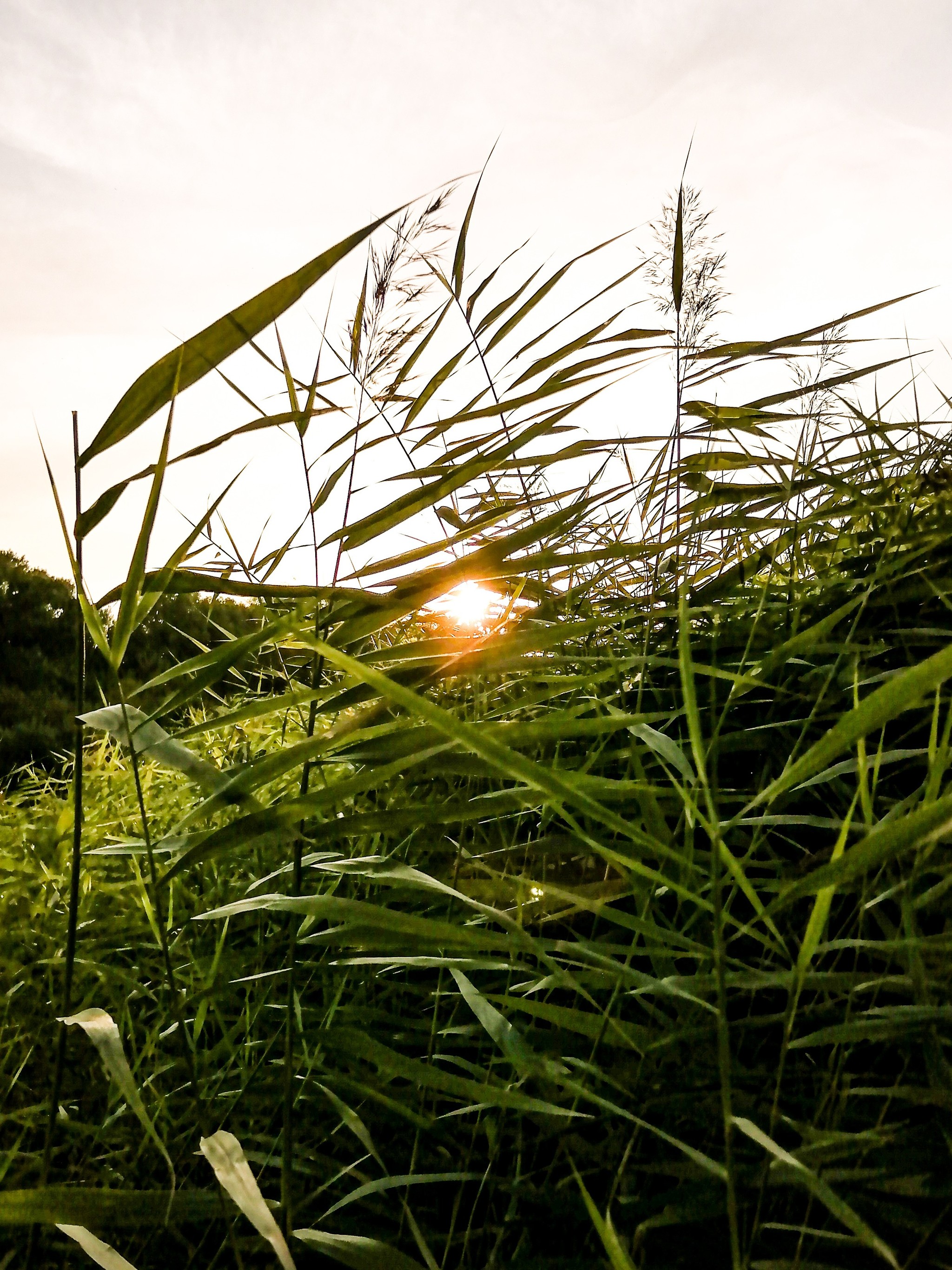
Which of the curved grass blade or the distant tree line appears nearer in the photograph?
the curved grass blade

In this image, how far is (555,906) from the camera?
0.89 meters

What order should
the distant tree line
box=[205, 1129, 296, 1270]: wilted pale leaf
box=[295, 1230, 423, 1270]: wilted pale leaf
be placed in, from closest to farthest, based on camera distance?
box=[205, 1129, 296, 1270]: wilted pale leaf < box=[295, 1230, 423, 1270]: wilted pale leaf < the distant tree line

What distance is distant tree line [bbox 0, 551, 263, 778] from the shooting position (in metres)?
3.98

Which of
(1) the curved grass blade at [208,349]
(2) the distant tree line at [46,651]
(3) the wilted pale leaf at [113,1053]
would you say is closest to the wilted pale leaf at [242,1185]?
(3) the wilted pale leaf at [113,1053]

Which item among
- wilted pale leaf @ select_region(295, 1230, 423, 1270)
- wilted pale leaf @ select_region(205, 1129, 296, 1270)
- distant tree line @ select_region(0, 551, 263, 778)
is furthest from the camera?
distant tree line @ select_region(0, 551, 263, 778)

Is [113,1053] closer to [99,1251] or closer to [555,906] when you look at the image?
[99,1251]

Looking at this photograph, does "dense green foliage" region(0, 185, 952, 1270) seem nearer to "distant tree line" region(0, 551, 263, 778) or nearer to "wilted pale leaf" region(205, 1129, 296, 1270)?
"wilted pale leaf" region(205, 1129, 296, 1270)

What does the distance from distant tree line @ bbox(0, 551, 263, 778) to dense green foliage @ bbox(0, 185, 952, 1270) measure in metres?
2.98

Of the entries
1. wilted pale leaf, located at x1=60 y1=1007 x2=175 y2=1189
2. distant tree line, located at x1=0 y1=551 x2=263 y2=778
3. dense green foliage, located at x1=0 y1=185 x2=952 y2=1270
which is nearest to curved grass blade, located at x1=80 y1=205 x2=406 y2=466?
dense green foliage, located at x1=0 y1=185 x2=952 y2=1270

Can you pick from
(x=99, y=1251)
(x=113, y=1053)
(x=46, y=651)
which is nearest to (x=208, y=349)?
(x=113, y=1053)

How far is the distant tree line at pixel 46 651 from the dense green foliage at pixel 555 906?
2979 millimetres

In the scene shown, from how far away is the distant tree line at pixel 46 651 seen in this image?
13.1ft

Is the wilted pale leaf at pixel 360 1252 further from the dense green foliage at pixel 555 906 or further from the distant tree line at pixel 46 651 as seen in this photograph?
the distant tree line at pixel 46 651

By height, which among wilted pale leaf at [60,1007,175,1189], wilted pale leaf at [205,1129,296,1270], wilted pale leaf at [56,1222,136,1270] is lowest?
wilted pale leaf at [56,1222,136,1270]
